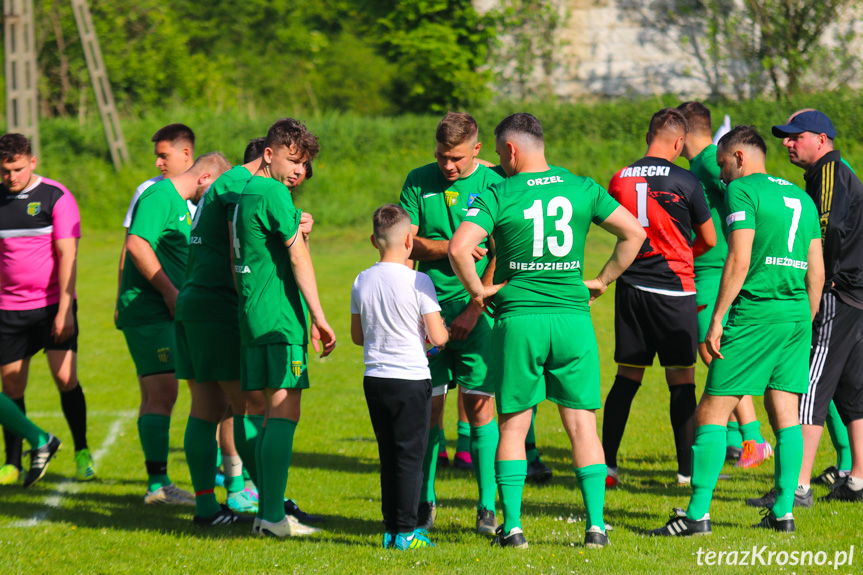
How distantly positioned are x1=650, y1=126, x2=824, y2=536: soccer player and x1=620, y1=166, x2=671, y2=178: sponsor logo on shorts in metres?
0.97

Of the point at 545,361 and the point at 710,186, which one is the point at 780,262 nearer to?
the point at 545,361

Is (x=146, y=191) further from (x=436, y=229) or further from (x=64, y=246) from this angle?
(x=436, y=229)

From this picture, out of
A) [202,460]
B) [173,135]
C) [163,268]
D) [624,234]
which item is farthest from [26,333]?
[624,234]

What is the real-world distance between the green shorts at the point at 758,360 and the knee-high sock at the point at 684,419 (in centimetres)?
121

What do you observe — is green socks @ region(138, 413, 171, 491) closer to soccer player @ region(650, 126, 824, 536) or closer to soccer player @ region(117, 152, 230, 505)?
soccer player @ region(117, 152, 230, 505)

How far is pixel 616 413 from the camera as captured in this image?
256 inches

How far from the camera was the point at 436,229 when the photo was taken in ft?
19.2

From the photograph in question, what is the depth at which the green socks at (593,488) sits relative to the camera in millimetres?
4922

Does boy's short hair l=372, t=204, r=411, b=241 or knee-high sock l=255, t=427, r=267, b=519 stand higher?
boy's short hair l=372, t=204, r=411, b=241

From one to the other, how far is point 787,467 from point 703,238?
1.87m

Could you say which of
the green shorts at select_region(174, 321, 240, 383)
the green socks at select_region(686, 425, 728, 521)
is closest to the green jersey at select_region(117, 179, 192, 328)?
the green shorts at select_region(174, 321, 240, 383)

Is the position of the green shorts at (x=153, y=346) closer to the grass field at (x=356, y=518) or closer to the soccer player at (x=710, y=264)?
the grass field at (x=356, y=518)

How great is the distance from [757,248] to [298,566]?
322 cm

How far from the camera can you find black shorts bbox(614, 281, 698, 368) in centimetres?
635
